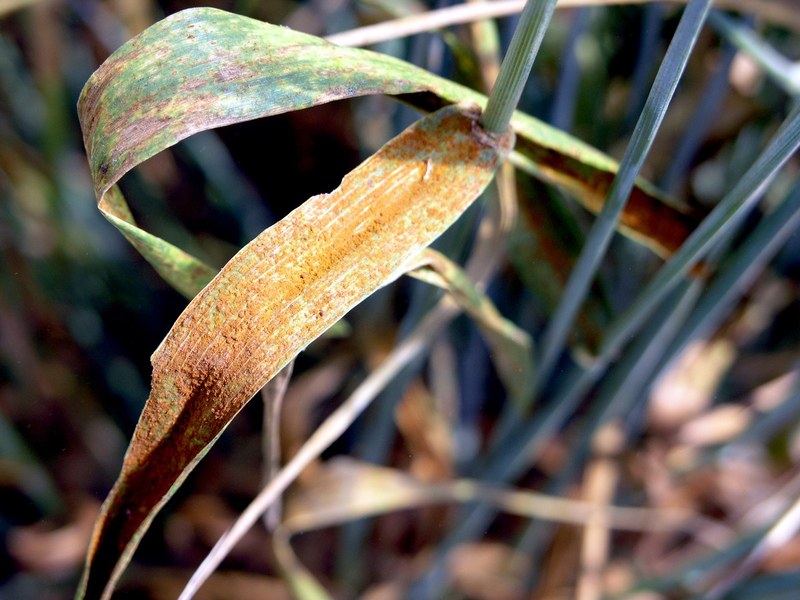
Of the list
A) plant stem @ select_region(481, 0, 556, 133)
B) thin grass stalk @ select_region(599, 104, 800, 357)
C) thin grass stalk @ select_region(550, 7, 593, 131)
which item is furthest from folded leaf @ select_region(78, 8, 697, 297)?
thin grass stalk @ select_region(550, 7, 593, 131)

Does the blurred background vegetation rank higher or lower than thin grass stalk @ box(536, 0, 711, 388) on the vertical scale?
higher

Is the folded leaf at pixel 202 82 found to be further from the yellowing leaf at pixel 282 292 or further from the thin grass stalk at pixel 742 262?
the thin grass stalk at pixel 742 262

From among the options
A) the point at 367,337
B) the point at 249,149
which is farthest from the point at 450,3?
the point at 249,149

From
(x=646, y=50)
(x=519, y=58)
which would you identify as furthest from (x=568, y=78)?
(x=519, y=58)

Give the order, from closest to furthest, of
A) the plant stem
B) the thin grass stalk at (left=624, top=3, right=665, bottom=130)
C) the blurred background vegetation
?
the plant stem → the thin grass stalk at (left=624, top=3, right=665, bottom=130) → the blurred background vegetation

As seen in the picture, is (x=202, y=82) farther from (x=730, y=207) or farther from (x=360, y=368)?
(x=360, y=368)

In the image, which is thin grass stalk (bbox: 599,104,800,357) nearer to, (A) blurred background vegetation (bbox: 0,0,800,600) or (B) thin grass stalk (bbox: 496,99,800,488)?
(B) thin grass stalk (bbox: 496,99,800,488)

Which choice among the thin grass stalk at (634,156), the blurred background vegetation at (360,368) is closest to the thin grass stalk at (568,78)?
the blurred background vegetation at (360,368)

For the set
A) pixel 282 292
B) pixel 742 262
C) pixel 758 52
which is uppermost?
pixel 758 52
